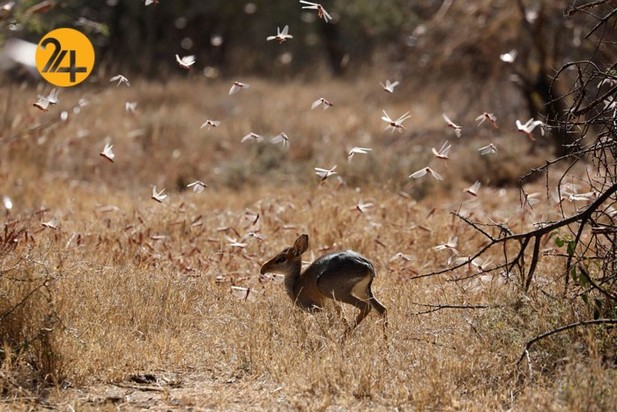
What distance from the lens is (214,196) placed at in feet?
40.2

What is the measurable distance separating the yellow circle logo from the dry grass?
153cm

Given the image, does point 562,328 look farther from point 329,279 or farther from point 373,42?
point 373,42

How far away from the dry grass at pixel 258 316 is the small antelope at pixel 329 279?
0.47 ft

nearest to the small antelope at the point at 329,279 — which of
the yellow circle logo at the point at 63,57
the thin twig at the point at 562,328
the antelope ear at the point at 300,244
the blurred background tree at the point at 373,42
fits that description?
Answer: the antelope ear at the point at 300,244

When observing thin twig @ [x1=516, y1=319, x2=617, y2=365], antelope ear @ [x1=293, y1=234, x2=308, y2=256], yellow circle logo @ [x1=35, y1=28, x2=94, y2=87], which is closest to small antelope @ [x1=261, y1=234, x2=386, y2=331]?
antelope ear @ [x1=293, y1=234, x2=308, y2=256]

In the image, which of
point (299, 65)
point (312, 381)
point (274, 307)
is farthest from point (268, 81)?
point (312, 381)

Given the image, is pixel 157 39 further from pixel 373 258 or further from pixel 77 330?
pixel 77 330

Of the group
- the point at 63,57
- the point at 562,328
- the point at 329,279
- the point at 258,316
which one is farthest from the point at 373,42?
the point at 562,328

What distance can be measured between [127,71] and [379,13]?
5.87 meters

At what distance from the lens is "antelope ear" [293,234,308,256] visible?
678 cm

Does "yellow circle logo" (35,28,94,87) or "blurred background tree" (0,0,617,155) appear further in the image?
"blurred background tree" (0,0,617,155)

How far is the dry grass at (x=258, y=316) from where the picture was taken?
5.66m

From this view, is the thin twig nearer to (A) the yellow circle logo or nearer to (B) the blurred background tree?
(A) the yellow circle logo

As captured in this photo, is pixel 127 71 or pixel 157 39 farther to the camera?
pixel 157 39
